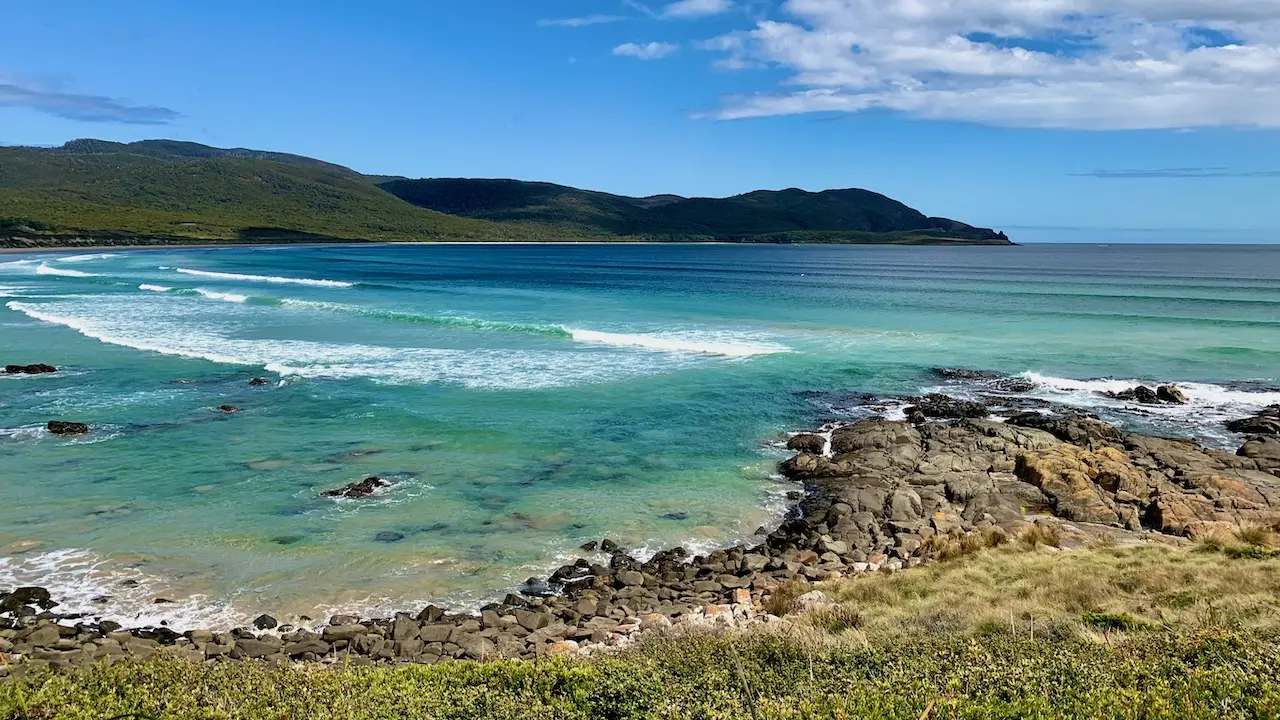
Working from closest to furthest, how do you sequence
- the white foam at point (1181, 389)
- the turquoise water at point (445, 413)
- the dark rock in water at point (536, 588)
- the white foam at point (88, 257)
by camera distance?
the dark rock in water at point (536, 588), the turquoise water at point (445, 413), the white foam at point (1181, 389), the white foam at point (88, 257)

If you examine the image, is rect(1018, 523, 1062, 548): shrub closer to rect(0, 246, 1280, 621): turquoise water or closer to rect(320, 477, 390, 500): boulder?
rect(0, 246, 1280, 621): turquoise water

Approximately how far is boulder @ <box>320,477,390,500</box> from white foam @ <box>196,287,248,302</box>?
4605cm

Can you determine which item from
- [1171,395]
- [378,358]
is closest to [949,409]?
[1171,395]

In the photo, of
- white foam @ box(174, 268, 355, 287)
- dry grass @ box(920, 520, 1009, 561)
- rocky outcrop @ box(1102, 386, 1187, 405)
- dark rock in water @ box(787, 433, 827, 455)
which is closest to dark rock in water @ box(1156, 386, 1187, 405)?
rocky outcrop @ box(1102, 386, 1187, 405)

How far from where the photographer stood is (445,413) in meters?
23.9

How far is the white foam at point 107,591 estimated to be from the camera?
451 inches

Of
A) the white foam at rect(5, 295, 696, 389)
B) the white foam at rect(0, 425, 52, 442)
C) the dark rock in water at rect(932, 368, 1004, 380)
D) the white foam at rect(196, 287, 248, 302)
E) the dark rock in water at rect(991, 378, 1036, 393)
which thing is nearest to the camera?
the white foam at rect(0, 425, 52, 442)

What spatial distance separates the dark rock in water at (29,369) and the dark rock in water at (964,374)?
A: 3251 centimetres

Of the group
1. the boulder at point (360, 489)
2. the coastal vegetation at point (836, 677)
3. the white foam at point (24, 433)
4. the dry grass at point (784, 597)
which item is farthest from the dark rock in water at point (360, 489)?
the white foam at point (24, 433)

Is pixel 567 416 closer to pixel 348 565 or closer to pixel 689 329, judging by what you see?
pixel 348 565

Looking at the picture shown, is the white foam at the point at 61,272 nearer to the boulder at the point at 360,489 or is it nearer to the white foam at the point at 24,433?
the white foam at the point at 24,433

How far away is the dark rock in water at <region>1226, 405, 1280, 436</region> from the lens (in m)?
21.0

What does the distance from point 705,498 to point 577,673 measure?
9657 millimetres

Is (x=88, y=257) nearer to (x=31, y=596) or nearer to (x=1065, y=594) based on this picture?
(x=31, y=596)
